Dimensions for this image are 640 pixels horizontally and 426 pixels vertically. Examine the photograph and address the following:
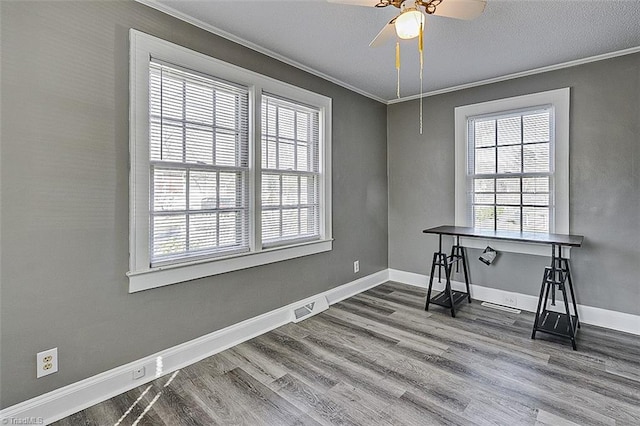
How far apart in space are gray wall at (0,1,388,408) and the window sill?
0.06 m

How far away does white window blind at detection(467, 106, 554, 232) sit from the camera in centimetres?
333

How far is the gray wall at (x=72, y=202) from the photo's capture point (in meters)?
1.70

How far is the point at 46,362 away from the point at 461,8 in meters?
2.96

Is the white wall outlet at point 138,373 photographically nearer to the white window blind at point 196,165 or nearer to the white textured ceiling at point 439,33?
the white window blind at point 196,165

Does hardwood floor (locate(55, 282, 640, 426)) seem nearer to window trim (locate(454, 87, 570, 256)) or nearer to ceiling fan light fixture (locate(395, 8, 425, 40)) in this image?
window trim (locate(454, 87, 570, 256))

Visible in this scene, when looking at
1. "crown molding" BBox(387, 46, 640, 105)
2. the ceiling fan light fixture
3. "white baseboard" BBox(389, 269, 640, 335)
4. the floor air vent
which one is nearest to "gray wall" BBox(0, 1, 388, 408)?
the floor air vent

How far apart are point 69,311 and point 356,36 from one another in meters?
2.73

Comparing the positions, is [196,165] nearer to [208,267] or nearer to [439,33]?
[208,267]

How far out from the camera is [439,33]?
254cm

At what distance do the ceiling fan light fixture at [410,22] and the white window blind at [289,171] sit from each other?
155 centimetres

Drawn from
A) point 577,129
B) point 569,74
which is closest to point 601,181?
point 577,129

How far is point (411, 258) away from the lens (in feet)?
14.2

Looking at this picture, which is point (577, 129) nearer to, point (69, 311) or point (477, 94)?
point (477, 94)

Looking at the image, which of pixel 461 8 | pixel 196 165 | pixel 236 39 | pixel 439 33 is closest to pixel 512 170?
pixel 439 33
